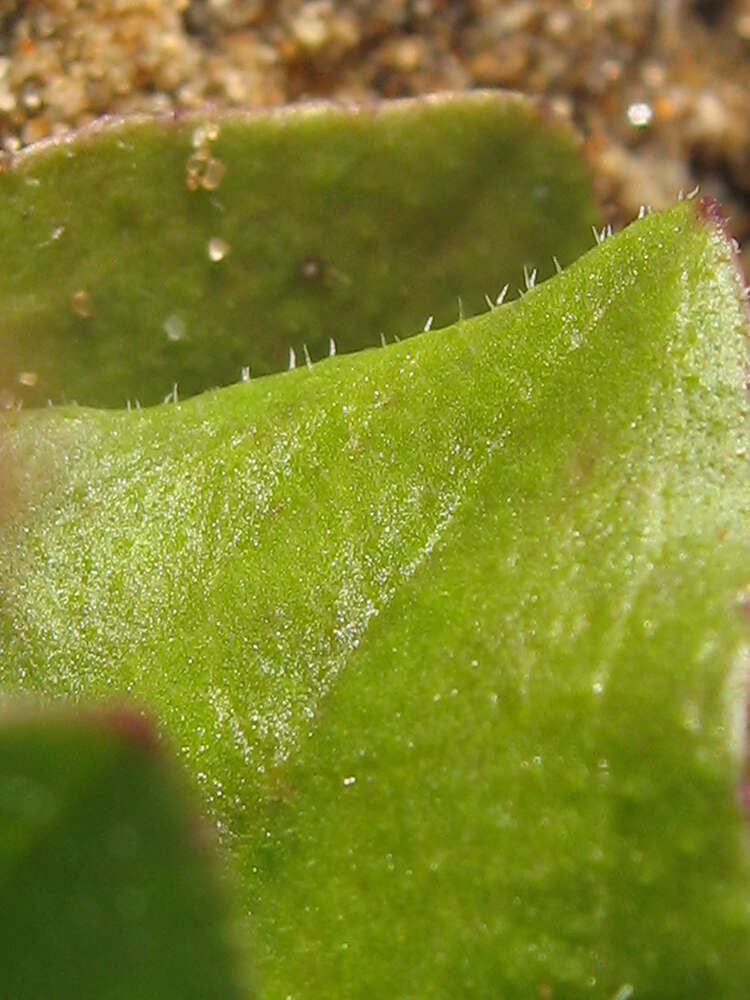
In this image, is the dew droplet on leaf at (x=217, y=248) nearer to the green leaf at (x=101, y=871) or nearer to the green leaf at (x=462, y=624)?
the green leaf at (x=462, y=624)

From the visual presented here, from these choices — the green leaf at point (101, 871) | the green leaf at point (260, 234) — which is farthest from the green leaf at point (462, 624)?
the green leaf at point (101, 871)

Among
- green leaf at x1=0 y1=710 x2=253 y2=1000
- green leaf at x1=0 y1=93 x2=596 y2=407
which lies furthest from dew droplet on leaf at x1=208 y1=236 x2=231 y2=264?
green leaf at x1=0 y1=710 x2=253 y2=1000

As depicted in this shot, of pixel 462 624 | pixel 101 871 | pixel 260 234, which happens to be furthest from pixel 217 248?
pixel 101 871

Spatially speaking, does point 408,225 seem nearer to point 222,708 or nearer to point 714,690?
point 222,708

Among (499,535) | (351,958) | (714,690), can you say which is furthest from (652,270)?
(351,958)

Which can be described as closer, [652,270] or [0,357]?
[652,270]

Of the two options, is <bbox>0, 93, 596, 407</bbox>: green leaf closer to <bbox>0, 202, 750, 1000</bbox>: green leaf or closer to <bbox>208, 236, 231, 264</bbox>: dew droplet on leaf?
<bbox>208, 236, 231, 264</bbox>: dew droplet on leaf

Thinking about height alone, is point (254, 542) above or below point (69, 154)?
below
